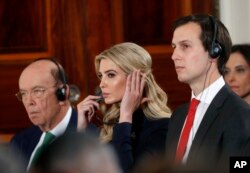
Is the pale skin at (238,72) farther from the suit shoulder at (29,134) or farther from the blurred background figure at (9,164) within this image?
the blurred background figure at (9,164)

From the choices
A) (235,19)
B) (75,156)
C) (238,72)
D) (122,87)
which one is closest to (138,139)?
(122,87)

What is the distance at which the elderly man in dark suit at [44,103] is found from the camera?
147 inches

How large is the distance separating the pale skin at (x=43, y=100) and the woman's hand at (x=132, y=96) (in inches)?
18.8

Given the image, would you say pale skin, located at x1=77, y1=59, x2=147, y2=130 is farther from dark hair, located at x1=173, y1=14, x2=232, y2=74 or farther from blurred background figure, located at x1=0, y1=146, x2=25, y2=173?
blurred background figure, located at x1=0, y1=146, x2=25, y2=173

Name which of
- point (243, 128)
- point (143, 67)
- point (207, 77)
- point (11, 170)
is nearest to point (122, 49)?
point (143, 67)

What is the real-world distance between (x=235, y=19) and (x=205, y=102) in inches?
65.4

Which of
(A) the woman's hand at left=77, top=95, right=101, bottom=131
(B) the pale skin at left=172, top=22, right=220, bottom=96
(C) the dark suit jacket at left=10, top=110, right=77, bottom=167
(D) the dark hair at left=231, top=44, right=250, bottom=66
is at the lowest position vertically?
(C) the dark suit jacket at left=10, top=110, right=77, bottom=167

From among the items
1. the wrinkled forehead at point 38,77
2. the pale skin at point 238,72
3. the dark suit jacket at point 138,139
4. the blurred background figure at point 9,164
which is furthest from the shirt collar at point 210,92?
the blurred background figure at point 9,164

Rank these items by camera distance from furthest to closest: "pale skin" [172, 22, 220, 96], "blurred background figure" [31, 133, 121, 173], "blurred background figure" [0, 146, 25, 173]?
"pale skin" [172, 22, 220, 96]
"blurred background figure" [0, 146, 25, 173]
"blurred background figure" [31, 133, 121, 173]

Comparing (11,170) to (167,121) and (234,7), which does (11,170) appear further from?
(234,7)

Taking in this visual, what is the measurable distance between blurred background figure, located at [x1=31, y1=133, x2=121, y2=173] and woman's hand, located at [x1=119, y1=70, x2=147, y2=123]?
1.99 m

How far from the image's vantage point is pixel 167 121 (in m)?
3.34

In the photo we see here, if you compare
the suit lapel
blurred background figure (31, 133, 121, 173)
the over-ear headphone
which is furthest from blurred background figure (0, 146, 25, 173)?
the over-ear headphone

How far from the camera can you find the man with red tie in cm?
276
